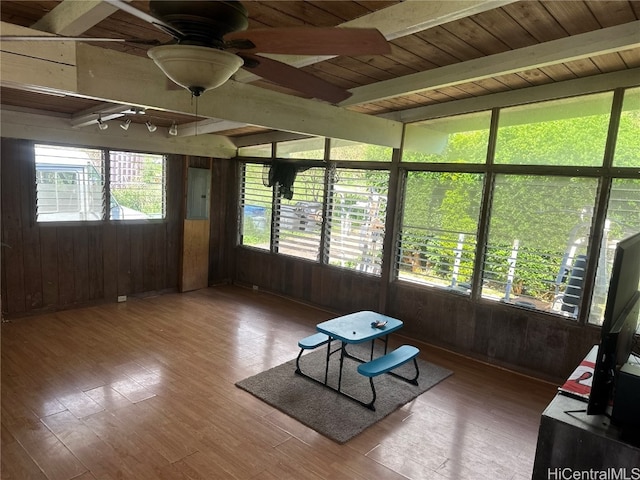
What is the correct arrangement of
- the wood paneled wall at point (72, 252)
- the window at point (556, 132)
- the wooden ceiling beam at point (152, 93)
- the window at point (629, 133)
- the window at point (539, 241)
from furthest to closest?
the wood paneled wall at point (72, 252), the window at point (539, 241), the window at point (556, 132), the window at point (629, 133), the wooden ceiling beam at point (152, 93)

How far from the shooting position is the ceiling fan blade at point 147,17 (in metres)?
1.10

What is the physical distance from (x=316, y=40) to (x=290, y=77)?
1.83ft

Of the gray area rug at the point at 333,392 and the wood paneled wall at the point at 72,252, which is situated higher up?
the wood paneled wall at the point at 72,252

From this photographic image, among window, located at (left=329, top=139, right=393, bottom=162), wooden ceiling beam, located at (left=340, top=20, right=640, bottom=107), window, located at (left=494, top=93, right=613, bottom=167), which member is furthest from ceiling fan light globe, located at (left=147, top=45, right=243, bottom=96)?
window, located at (left=329, top=139, right=393, bottom=162)

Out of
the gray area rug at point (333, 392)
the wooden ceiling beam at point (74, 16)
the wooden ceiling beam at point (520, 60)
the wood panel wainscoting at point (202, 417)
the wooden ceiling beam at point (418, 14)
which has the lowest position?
the wood panel wainscoting at point (202, 417)

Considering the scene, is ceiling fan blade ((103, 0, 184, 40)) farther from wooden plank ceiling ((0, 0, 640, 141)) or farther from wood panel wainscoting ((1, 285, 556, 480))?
wood panel wainscoting ((1, 285, 556, 480))

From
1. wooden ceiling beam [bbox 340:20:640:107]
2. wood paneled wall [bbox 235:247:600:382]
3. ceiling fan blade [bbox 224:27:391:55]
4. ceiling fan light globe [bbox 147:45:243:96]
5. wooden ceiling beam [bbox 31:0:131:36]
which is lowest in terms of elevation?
wood paneled wall [bbox 235:247:600:382]

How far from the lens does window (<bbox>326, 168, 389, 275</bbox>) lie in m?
5.01

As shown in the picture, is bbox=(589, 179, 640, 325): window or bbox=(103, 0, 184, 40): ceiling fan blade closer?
bbox=(103, 0, 184, 40): ceiling fan blade

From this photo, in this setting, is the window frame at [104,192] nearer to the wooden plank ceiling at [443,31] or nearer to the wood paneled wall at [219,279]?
the wood paneled wall at [219,279]

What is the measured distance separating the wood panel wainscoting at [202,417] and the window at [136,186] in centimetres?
166

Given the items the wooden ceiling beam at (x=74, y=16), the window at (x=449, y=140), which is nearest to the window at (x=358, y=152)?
the window at (x=449, y=140)

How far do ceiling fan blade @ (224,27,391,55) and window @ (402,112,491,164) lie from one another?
3187mm

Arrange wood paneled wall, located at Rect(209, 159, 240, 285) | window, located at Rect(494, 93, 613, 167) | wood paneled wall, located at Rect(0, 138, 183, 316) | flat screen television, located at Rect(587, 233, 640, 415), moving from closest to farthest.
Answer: flat screen television, located at Rect(587, 233, 640, 415) → window, located at Rect(494, 93, 613, 167) → wood paneled wall, located at Rect(0, 138, 183, 316) → wood paneled wall, located at Rect(209, 159, 240, 285)
